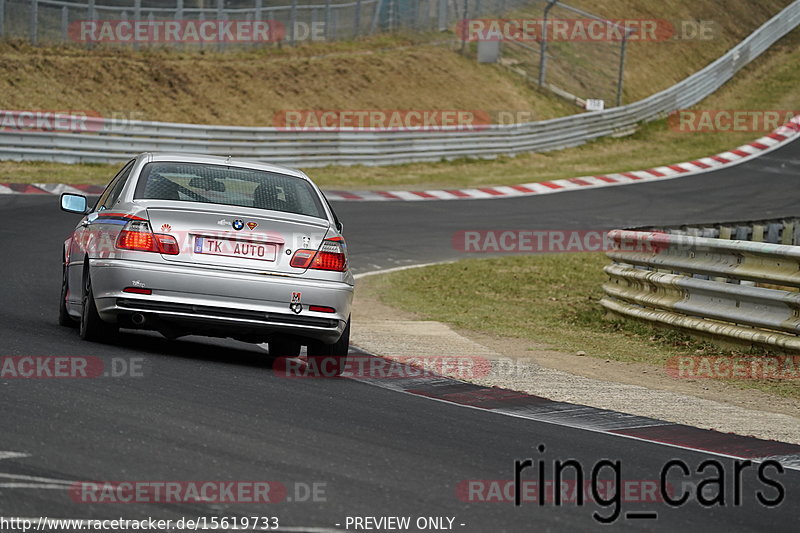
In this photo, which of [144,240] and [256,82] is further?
[256,82]

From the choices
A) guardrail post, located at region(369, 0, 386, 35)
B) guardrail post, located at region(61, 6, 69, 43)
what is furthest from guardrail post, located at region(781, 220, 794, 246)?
guardrail post, located at region(369, 0, 386, 35)

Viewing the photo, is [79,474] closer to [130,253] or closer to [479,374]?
[130,253]

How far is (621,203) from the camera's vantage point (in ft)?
89.2

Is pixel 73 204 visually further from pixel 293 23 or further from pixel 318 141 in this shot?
pixel 293 23

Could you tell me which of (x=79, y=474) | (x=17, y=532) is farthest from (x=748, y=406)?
(x=17, y=532)

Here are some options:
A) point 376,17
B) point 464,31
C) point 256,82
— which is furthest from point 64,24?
point 464,31

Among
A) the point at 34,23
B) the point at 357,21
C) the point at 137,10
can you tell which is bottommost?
the point at 34,23

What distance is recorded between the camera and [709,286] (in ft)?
38.3

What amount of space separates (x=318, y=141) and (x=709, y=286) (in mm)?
18675

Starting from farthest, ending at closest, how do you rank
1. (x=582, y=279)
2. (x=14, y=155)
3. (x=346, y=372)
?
1. (x=14, y=155)
2. (x=582, y=279)
3. (x=346, y=372)

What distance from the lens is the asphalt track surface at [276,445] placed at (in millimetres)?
Result: 5227

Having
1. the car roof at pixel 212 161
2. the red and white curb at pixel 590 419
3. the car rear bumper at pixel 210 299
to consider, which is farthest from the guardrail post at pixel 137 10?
the car rear bumper at pixel 210 299

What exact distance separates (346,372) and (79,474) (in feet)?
13.2

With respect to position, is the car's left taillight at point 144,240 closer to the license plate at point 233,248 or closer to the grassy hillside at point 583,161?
the license plate at point 233,248
